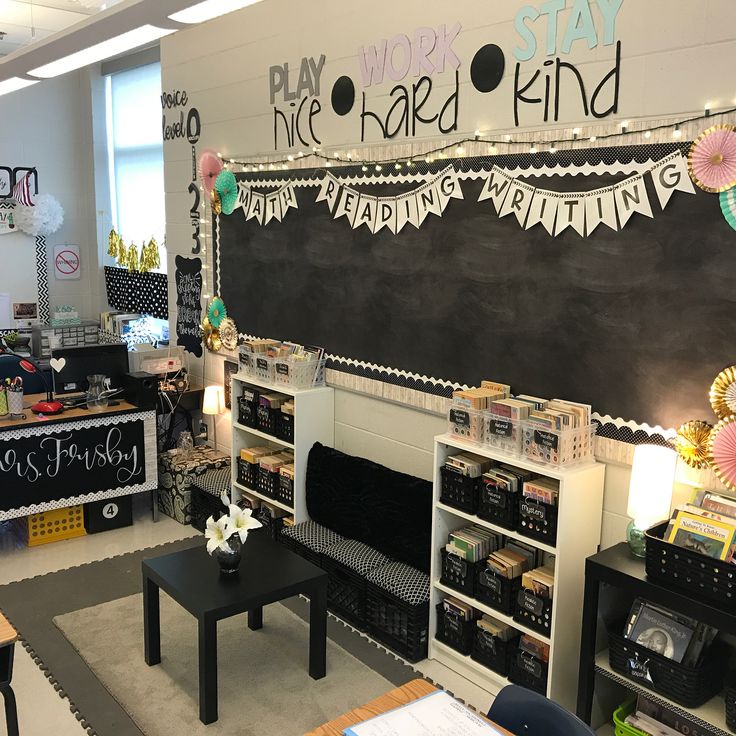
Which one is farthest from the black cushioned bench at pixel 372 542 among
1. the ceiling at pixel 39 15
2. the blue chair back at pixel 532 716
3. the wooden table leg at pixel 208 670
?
the ceiling at pixel 39 15

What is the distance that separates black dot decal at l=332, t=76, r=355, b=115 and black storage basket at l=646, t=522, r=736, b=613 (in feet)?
9.01

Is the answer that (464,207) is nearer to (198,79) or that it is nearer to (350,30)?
(350,30)

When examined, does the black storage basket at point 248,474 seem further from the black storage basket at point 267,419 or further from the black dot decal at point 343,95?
the black dot decal at point 343,95

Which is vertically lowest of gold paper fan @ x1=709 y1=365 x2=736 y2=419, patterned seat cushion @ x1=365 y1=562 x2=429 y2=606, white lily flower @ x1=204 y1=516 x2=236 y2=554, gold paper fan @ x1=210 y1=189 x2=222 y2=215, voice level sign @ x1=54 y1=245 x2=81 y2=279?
patterned seat cushion @ x1=365 y1=562 x2=429 y2=606

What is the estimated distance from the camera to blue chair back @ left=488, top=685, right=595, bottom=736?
2.01 meters

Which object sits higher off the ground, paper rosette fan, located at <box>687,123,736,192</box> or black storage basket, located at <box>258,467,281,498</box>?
paper rosette fan, located at <box>687,123,736,192</box>

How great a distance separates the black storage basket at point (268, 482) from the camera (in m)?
4.75

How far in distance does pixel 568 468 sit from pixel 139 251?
17.5ft

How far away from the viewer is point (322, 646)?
361 cm

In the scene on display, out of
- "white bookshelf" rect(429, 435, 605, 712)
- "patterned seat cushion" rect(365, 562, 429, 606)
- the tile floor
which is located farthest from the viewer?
"patterned seat cushion" rect(365, 562, 429, 606)

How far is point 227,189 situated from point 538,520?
3179 mm

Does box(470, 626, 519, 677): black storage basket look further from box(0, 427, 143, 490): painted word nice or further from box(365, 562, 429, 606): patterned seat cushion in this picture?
box(0, 427, 143, 490): painted word nice

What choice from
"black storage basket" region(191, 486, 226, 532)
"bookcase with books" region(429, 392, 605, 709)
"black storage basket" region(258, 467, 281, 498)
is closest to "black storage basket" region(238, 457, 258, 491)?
"black storage basket" region(258, 467, 281, 498)

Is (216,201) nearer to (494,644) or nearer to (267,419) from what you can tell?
(267,419)
